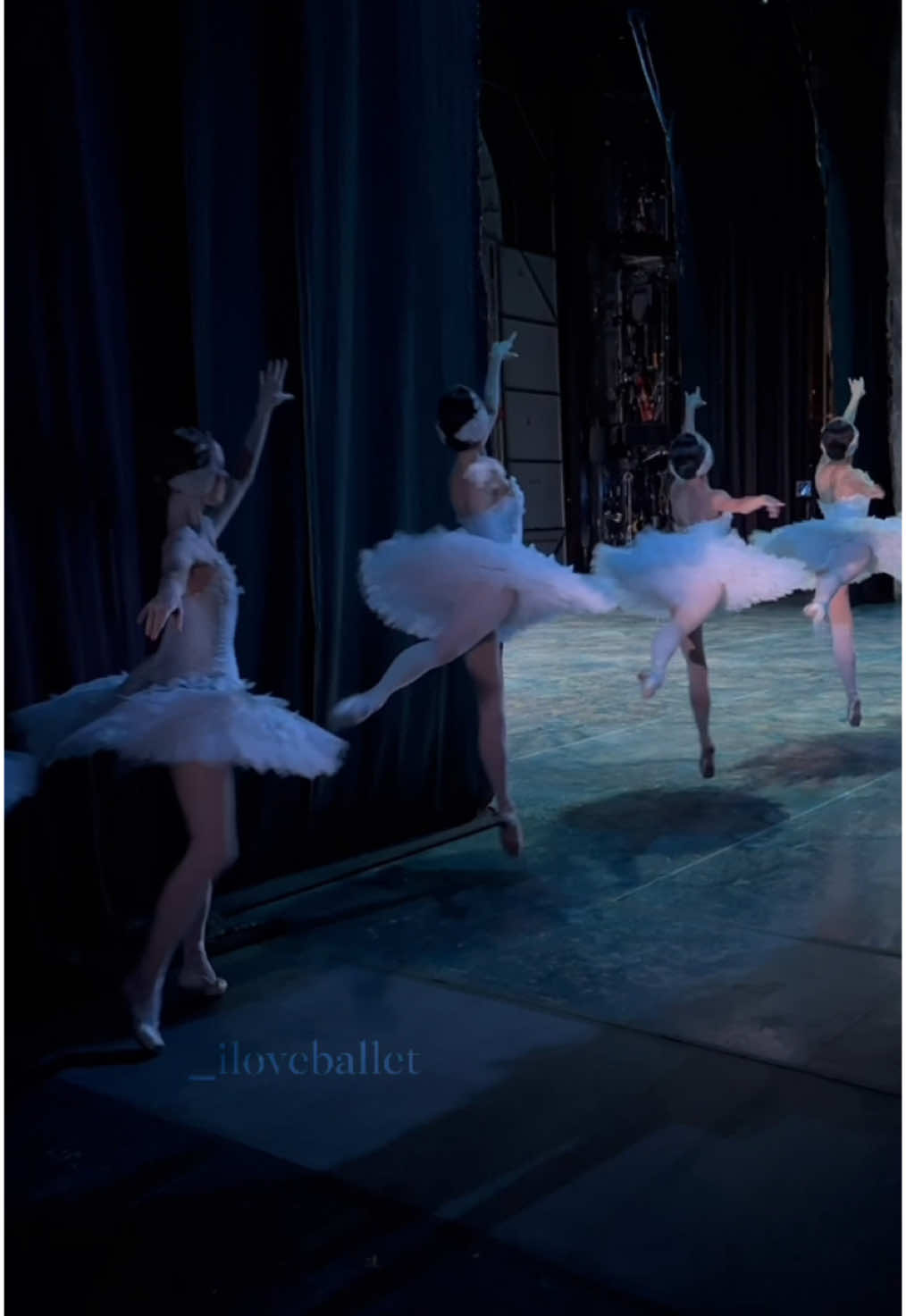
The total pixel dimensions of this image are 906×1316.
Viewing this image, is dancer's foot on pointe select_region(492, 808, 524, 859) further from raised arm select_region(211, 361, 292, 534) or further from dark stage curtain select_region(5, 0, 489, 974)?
raised arm select_region(211, 361, 292, 534)

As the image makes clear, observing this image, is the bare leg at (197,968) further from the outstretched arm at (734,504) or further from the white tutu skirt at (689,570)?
the outstretched arm at (734,504)

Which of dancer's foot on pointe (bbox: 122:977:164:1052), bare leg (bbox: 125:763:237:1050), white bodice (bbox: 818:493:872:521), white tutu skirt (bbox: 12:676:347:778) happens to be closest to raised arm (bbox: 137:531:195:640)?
white tutu skirt (bbox: 12:676:347:778)

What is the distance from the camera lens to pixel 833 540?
21.1 ft

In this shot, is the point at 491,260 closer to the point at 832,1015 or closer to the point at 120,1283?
the point at 832,1015

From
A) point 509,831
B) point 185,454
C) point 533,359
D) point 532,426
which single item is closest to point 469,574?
point 509,831

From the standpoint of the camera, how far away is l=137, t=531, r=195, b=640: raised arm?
2.82 meters

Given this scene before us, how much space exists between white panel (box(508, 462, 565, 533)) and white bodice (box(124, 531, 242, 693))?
1235 cm

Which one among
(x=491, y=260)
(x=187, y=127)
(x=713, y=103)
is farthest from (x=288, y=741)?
(x=491, y=260)

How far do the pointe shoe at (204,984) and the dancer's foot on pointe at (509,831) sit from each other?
1.38m

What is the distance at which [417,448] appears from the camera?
15.9 feet

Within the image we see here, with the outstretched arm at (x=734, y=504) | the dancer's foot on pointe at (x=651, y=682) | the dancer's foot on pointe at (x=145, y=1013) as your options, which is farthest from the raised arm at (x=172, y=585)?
the outstretched arm at (x=734, y=504)

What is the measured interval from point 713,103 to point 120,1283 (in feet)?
42.9

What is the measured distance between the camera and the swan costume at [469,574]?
4.33 m

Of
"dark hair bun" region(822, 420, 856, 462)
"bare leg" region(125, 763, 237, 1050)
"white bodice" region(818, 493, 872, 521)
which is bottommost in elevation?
"bare leg" region(125, 763, 237, 1050)
